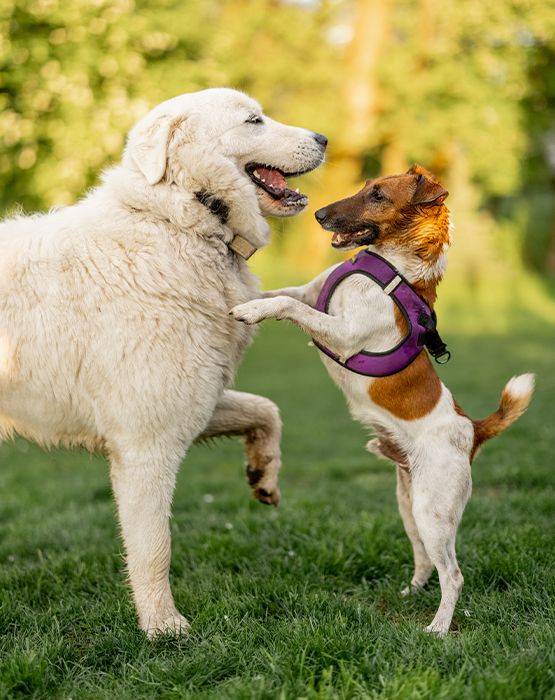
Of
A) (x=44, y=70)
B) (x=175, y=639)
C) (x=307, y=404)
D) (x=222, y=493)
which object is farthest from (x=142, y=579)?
(x=44, y=70)

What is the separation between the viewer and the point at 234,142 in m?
3.76

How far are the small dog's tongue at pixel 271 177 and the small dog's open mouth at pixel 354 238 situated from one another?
0.36 m

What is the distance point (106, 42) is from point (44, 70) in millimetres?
937

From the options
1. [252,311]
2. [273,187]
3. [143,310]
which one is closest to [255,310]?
[252,311]

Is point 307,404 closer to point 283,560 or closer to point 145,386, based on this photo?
point 283,560

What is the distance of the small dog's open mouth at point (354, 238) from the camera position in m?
4.01

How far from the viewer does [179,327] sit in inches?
142

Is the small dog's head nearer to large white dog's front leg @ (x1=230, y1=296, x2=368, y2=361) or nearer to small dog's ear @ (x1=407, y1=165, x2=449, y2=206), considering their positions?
small dog's ear @ (x1=407, y1=165, x2=449, y2=206)

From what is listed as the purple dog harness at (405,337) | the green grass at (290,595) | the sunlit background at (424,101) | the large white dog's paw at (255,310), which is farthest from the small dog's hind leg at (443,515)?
the sunlit background at (424,101)

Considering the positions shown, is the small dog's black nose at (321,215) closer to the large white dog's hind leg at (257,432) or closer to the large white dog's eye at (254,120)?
the large white dog's eye at (254,120)

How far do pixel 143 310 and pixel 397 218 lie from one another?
51.0 inches

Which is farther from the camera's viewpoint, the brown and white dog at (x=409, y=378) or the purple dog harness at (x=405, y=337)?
the purple dog harness at (x=405, y=337)

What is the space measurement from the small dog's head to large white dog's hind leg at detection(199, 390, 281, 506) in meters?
0.92

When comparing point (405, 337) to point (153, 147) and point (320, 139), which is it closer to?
point (320, 139)
